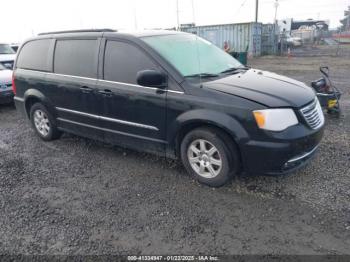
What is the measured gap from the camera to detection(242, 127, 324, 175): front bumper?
3.13 metres

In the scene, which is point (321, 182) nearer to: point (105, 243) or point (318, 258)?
point (318, 258)

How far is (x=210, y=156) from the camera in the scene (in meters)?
3.54

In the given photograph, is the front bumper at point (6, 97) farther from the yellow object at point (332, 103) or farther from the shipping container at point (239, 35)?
the shipping container at point (239, 35)

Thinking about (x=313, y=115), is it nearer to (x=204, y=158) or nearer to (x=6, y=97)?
(x=204, y=158)

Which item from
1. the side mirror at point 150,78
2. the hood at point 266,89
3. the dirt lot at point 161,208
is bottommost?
the dirt lot at point 161,208

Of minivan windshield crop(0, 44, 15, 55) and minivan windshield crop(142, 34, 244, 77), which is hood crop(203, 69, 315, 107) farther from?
minivan windshield crop(0, 44, 15, 55)

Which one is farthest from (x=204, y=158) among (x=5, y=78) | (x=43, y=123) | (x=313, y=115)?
(x=5, y=78)

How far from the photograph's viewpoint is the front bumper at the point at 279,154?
3.13 meters

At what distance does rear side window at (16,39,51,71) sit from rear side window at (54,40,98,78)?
286 mm

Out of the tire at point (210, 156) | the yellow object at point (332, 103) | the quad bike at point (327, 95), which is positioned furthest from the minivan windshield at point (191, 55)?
the yellow object at point (332, 103)

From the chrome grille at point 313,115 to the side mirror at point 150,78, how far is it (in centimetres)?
161

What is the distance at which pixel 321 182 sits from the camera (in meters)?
3.61

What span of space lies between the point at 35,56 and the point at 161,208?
144 inches

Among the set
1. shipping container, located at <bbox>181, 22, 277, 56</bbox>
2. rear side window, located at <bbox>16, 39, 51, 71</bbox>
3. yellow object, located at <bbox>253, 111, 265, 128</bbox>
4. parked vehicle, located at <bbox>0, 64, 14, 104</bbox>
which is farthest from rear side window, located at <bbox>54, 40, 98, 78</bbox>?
shipping container, located at <bbox>181, 22, 277, 56</bbox>
